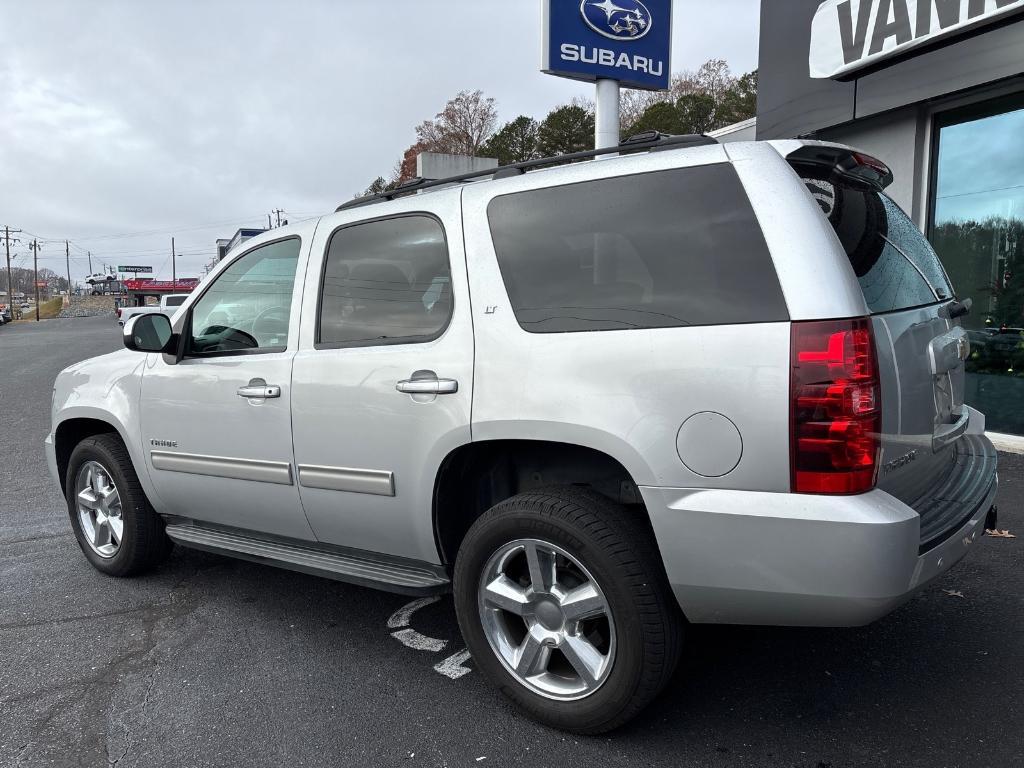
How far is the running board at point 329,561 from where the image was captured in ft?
9.86

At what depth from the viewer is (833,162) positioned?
2605 millimetres

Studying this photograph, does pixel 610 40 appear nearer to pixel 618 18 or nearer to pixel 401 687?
pixel 618 18

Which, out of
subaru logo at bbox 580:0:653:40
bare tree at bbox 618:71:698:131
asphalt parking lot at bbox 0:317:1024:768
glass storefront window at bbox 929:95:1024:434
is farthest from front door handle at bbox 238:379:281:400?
bare tree at bbox 618:71:698:131

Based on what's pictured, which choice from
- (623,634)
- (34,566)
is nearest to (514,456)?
(623,634)

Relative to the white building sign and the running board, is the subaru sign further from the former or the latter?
the running board

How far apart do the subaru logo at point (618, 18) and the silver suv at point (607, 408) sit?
6.65 m

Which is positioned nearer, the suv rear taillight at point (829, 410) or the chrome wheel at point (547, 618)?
the suv rear taillight at point (829, 410)

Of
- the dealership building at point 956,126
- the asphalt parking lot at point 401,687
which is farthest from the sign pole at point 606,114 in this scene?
the asphalt parking lot at point 401,687

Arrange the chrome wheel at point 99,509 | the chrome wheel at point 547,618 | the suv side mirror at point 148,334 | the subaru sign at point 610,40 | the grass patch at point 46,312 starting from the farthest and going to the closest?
the grass patch at point 46,312 < the subaru sign at point 610,40 < the chrome wheel at point 99,509 < the suv side mirror at point 148,334 < the chrome wheel at point 547,618

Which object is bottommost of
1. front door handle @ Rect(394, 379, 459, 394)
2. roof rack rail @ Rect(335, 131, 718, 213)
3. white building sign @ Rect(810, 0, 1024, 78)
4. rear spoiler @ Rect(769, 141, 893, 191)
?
front door handle @ Rect(394, 379, 459, 394)

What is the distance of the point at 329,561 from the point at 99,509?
183cm

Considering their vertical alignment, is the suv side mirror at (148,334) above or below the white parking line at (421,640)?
above

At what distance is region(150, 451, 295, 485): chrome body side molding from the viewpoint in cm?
334

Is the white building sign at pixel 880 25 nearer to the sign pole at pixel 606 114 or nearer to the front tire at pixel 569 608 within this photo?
the sign pole at pixel 606 114
